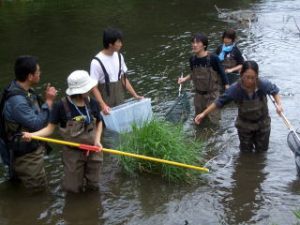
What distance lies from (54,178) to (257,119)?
2.77m

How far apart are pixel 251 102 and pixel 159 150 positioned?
1351 mm

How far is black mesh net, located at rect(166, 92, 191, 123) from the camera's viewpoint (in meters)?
7.88

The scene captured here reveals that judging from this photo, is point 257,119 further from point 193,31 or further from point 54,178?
point 193,31

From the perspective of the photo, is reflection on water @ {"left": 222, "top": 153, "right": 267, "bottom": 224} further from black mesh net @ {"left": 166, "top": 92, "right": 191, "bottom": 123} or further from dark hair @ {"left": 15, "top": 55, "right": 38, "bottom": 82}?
dark hair @ {"left": 15, "top": 55, "right": 38, "bottom": 82}

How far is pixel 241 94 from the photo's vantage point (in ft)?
21.4

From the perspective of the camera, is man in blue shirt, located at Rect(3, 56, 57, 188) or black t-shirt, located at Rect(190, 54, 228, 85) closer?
man in blue shirt, located at Rect(3, 56, 57, 188)

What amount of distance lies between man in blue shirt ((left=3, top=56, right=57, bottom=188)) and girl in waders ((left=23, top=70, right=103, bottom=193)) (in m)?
0.15

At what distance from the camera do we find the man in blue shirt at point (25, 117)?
5363 mm

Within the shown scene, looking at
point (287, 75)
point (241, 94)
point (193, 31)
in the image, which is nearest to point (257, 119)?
point (241, 94)

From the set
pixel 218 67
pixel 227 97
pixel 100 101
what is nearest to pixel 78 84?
pixel 100 101

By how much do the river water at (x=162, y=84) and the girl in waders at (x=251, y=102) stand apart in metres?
0.40

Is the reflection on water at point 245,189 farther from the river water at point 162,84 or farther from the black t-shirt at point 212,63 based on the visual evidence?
the black t-shirt at point 212,63

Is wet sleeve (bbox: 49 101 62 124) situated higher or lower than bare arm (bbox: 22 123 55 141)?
higher

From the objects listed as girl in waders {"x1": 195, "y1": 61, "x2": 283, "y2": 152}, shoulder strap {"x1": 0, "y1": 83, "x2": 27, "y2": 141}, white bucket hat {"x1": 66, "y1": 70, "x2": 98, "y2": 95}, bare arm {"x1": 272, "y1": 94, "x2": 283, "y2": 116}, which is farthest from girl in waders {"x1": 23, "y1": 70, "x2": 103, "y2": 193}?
bare arm {"x1": 272, "y1": 94, "x2": 283, "y2": 116}
